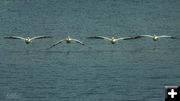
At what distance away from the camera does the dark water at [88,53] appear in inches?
291

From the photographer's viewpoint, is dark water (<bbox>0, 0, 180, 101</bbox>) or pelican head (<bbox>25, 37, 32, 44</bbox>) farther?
pelican head (<bbox>25, 37, 32, 44</bbox>)

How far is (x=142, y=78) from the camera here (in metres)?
7.62

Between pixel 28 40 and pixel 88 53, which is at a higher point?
pixel 28 40

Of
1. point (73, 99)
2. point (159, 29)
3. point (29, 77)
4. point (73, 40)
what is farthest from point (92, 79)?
point (159, 29)

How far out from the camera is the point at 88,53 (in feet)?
29.2

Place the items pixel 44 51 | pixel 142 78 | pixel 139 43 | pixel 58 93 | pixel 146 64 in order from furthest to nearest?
pixel 139 43
pixel 44 51
pixel 146 64
pixel 142 78
pixel 58 93

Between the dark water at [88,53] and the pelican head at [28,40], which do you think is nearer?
the dark water at [88,53]

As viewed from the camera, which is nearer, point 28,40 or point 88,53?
point 88,53

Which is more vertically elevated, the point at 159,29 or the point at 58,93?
the point at 159,29

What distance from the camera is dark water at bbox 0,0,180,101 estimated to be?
7.39 metres

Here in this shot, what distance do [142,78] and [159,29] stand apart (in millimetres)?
2356

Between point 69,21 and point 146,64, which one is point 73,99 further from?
point 69,21

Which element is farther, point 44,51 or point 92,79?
point 44,51

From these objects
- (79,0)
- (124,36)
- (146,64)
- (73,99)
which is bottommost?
(73,99)
